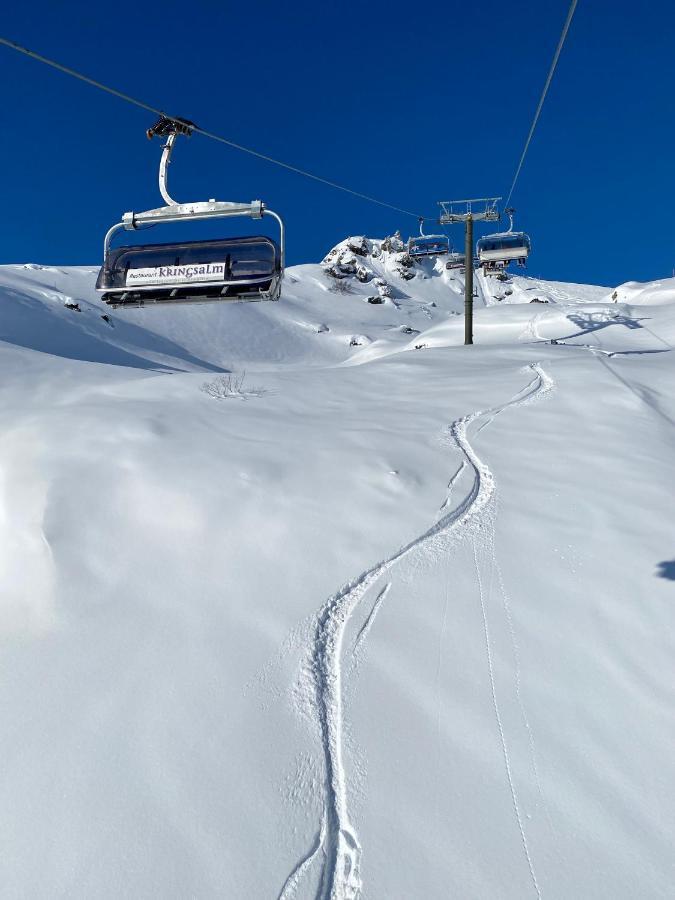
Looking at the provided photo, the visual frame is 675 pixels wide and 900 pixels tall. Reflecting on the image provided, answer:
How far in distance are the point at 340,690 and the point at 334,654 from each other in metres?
0.26

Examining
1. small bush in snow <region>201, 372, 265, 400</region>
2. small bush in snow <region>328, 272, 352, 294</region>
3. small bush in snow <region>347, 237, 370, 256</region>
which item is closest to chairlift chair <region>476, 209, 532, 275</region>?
small bush in snow <region>201, 372, 265, 400</region>

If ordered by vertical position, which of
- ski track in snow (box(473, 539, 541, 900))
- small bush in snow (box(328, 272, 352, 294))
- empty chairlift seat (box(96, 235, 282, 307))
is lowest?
ski track in snow (box(473, 539, 541, 900))

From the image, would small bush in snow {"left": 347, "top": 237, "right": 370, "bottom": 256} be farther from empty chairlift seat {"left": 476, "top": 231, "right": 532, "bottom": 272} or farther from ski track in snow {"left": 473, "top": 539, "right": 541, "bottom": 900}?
ski track in snow {"left": 473, "top": 539, "right": 541, "bottom": 900}

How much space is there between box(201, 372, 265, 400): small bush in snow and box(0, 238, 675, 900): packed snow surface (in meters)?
1.03

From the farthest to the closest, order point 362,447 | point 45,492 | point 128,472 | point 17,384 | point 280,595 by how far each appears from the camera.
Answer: point 17,384 < point 362,447 < point 128,472 < point 45,492 < point 280,595

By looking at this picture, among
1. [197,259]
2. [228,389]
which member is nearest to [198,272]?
[197,259]

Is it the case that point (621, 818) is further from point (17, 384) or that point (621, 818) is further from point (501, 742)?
point (17, 384)

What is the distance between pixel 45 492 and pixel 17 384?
226 inches

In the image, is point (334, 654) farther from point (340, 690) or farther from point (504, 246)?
point (504, 246)

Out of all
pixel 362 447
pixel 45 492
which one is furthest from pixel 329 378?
pixel 45 492

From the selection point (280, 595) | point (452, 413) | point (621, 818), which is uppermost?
point (452, 413)

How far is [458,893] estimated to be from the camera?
86.0 inches

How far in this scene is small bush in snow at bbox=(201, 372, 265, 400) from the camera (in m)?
8.34

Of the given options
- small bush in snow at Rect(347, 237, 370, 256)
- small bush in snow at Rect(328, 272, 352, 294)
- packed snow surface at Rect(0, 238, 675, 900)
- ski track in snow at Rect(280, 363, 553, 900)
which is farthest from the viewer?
small bush in snow at Rect(347, 237, 370, 256)
